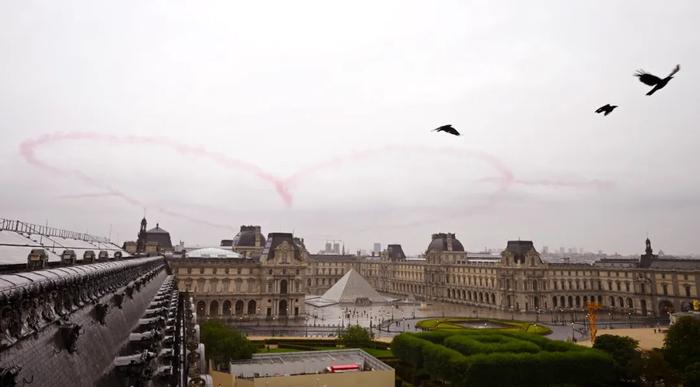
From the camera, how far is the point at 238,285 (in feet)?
284

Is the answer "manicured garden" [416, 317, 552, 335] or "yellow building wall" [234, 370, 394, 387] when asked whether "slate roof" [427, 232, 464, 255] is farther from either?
"yellow building wall" [234, 370, 394, 387]

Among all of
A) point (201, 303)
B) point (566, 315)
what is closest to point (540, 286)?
point (566, 315)

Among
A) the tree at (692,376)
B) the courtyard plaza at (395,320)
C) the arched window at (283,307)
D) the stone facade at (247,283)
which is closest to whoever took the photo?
the tree at (692,376)

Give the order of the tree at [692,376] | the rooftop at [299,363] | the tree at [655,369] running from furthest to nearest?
the rooftop at [299,363], the tree at [655,369], the tree at [692,376]

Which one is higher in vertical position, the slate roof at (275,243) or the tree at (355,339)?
the slate roof at (275,243)

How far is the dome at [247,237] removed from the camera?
119 metres

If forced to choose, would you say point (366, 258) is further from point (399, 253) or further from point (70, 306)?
point (70, 306)

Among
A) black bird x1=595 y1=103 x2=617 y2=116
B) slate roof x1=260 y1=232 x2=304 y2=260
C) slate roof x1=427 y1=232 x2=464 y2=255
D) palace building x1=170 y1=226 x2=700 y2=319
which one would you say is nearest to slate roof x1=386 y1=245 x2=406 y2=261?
palace building x1=170 y1=226 x2=700 y2=319

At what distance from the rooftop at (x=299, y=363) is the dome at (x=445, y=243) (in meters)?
84.4

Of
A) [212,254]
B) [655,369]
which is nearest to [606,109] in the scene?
[655,369]

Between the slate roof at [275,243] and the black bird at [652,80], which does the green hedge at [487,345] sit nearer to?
the black bird at [652,80]

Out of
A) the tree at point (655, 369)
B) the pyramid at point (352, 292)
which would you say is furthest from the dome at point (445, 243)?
the tree at point (655, 369)

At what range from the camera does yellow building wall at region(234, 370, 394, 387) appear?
36.3 metres

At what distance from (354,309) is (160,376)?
91.3m
